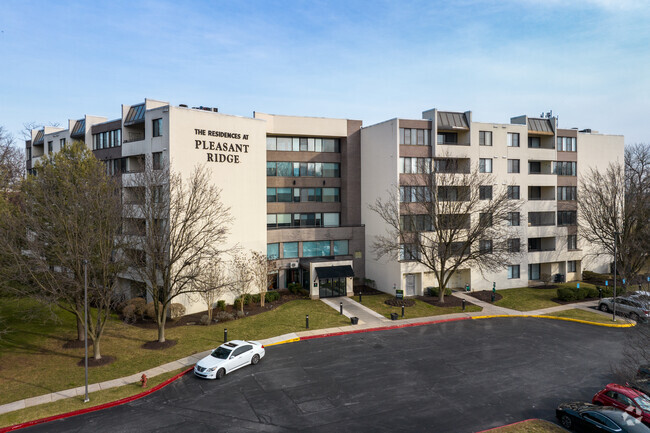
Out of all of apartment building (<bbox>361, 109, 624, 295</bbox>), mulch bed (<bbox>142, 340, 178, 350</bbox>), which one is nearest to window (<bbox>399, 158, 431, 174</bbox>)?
A: apartment building (<bbox>361, 109, 624, 295</bbox>)

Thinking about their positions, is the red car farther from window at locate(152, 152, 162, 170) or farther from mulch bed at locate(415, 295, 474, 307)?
window at locate(152, 152, 162, 170)

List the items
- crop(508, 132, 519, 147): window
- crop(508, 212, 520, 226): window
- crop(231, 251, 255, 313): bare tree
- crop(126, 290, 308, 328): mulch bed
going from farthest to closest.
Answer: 1. crop(508, 132, 519, 147): window
2. crop(508, 212, 520, 226): window
3. crop(231, 251, 255, 313): bare tree
4. crop(126, 290, 308, 328): mulch bed

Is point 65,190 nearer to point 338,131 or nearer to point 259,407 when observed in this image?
point 259,407

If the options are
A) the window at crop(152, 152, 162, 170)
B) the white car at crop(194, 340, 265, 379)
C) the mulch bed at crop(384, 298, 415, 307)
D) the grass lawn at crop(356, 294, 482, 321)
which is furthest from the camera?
the mulch bed at crop(384, 298, 415, 307)

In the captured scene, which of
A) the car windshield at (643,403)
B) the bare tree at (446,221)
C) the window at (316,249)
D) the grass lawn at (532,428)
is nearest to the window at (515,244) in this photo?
the bare tree at (446,221)

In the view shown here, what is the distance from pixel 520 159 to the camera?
153 feet

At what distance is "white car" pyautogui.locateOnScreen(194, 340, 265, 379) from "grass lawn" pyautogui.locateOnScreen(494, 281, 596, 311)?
2574 cm

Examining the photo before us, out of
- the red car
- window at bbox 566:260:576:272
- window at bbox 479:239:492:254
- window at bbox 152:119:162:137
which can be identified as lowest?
the red car

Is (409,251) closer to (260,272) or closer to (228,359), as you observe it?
(260,272)

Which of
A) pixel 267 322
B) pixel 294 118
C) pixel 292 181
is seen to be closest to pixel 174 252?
pixel 267 322

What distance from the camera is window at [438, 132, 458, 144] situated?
1785 inches

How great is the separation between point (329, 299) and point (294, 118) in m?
20.3

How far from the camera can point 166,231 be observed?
3173cm

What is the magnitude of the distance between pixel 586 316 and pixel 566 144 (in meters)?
23.0
